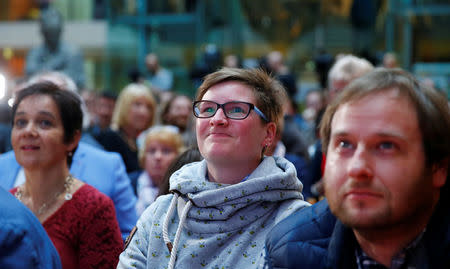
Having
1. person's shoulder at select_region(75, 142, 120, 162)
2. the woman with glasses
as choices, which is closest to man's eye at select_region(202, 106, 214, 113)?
the woman with glasses

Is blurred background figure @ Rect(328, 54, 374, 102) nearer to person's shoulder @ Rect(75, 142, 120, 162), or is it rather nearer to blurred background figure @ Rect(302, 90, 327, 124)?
person's shoulder @ Rect(75, 142, 120, 162)

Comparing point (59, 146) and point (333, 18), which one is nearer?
point (59, 146)

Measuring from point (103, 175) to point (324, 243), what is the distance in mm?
2357

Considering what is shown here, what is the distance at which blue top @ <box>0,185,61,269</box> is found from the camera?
1.72m

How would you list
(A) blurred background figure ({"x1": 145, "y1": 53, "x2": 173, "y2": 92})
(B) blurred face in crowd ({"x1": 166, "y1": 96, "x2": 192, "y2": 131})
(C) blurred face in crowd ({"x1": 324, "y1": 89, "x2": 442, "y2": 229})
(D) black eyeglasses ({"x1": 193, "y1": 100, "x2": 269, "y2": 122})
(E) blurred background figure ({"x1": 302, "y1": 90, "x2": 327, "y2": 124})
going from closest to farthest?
(C) blurred face in crowd ({"x1": 324, "y1": 89, "x2": 442, "y2": 229}) → (D) black eyeglasses ({"x1": 193, "y1": 100, "x2": 269, "y2": 122}) → (B) blurred face in crowd ({"x1": 166, "y1": 96, "x2": 192, "y2": 131}) → (E) blurred background figure ({"x1": 302, "y1": 90, "x2": 327, "y2": 124}) → (A) blurred background figure ({"x1": 145, "y1": 53, "x2": 173, "y2": 92})

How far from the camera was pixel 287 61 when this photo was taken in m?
12.4

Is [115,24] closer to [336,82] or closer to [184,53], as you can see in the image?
[184,53]

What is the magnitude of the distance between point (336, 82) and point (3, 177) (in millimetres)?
2373

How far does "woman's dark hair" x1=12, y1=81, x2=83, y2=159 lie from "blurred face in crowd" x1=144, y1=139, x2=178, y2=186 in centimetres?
142

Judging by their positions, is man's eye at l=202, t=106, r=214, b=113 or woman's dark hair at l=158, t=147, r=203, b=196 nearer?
man's eye at l=202, t=106, r=214, b=113

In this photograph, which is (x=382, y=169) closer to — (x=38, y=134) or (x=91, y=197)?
(x=91, y=197)

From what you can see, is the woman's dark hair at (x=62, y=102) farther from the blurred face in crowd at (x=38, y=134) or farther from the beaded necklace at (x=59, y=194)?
the beaded necklace at (x=59, y=194)

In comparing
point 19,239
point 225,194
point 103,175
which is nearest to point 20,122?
point 103,175

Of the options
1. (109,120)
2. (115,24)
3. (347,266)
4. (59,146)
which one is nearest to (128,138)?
(109,120)
